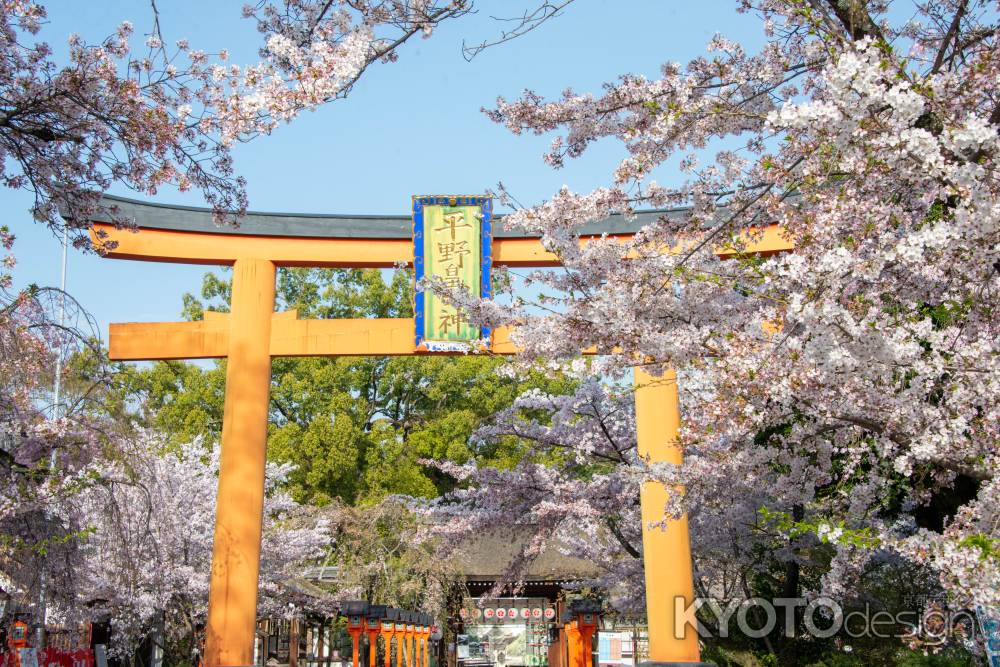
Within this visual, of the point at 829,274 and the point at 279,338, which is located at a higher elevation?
the point at 279,338

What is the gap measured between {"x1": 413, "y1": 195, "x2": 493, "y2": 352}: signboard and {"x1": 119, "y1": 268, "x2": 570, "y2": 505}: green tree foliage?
11.5 meters

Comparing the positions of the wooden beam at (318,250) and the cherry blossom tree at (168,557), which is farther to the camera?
the cherry blossom tree at (168,557)

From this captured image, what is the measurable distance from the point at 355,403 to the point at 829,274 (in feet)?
69.3

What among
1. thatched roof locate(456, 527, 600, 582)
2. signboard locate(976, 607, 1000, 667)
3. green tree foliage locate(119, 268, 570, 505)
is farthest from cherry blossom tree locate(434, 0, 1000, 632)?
green tree foliage locate(119, 268, 570, 505)

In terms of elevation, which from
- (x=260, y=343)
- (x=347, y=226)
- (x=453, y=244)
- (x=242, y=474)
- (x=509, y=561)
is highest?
(x=347, y=226)

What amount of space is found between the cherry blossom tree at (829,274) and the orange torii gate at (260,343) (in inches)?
139

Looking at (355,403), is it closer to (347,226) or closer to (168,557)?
(168,557)

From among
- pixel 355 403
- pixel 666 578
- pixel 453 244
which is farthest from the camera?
pixel 355 403

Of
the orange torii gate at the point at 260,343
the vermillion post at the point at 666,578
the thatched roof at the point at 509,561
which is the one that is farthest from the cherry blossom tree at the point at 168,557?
the vermillion post at the point at 666,578

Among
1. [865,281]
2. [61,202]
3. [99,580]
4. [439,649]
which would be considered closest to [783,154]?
[865,281]

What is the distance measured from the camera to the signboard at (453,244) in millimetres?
10055

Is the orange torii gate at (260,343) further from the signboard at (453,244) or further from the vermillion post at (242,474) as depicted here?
the signboard at (453,244)

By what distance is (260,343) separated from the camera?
33.3ft

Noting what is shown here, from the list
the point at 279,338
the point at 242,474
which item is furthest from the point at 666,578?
the point at 279,338
